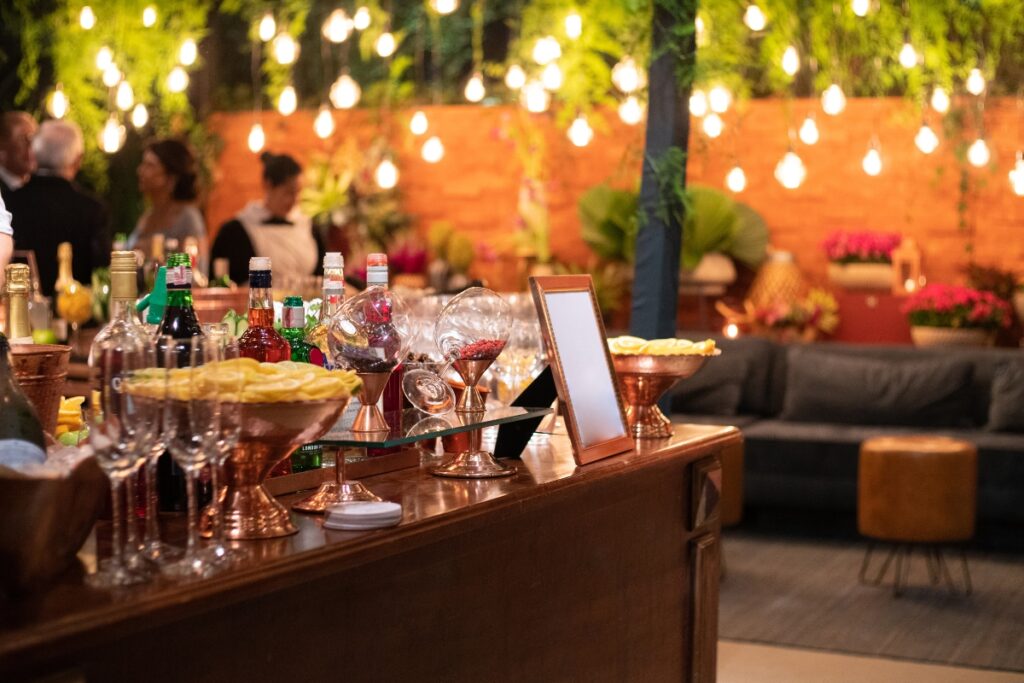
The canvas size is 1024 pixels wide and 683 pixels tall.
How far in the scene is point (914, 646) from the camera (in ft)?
14.9

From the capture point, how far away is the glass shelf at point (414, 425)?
1906mm

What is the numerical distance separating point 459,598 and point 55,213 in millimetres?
3841

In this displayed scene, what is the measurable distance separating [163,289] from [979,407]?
17.3 feet

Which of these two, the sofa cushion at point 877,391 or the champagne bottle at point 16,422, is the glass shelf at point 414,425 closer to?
the champagne bottle at point 16,422

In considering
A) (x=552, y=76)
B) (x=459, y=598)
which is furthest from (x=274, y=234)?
(x=459, y=598)

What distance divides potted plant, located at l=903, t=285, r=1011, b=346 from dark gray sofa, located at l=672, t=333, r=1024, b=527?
1.96ft

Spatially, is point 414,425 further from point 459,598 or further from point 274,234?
point 274,234

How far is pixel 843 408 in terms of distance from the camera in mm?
6656

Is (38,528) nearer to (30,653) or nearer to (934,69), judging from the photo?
(30,653)

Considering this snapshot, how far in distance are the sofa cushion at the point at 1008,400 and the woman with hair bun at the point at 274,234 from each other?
10.5 feet

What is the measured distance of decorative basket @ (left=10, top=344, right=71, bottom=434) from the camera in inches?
76.2

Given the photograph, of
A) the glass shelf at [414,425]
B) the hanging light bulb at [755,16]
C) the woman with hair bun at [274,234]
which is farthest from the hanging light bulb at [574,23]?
the glass shelf at [414,425]

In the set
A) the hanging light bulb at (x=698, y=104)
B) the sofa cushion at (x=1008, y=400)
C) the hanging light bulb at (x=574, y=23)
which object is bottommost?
the sofa cushion at (x=1008, y=400)

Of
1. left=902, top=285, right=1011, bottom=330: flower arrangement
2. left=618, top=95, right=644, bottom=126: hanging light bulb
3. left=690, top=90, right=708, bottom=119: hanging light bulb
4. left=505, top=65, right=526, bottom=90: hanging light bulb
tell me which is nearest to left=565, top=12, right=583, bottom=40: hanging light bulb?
left=618, top=95, right=644, bottom=126: hanging light bulb
